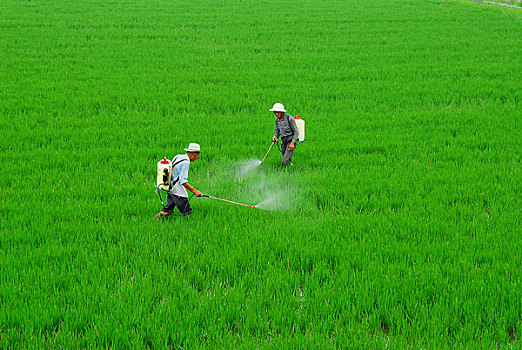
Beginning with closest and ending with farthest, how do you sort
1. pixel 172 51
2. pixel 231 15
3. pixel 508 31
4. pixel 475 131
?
pixel 475 131
pixel 172 51
pixel 508 31
pixel 231 15

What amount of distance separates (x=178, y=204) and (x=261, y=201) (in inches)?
47.5

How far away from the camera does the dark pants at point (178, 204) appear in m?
5.69

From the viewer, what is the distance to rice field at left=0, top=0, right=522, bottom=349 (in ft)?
12.5

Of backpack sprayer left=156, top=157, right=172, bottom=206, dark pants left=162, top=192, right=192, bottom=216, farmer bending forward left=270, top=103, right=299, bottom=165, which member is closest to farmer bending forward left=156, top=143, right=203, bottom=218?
dark pants left=162, top=192, right=192, bottom=216

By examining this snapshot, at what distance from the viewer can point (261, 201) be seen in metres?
6.41

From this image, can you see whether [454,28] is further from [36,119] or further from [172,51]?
[36,119]

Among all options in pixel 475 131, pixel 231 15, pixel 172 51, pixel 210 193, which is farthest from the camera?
pixel 231 15

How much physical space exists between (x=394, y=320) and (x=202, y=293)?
5.45 feet

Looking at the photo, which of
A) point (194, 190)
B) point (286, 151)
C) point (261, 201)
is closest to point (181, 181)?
point (194, 190)

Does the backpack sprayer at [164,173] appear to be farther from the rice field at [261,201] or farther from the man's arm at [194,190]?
the rice field at [261,201]

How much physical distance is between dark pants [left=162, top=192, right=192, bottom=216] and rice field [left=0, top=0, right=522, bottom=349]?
16 cm

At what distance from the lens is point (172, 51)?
A: 16766 millimetres

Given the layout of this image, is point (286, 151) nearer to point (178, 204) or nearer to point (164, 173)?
point (178, 204)

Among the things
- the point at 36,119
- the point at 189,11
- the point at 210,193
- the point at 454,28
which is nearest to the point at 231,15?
the point at 189,11
